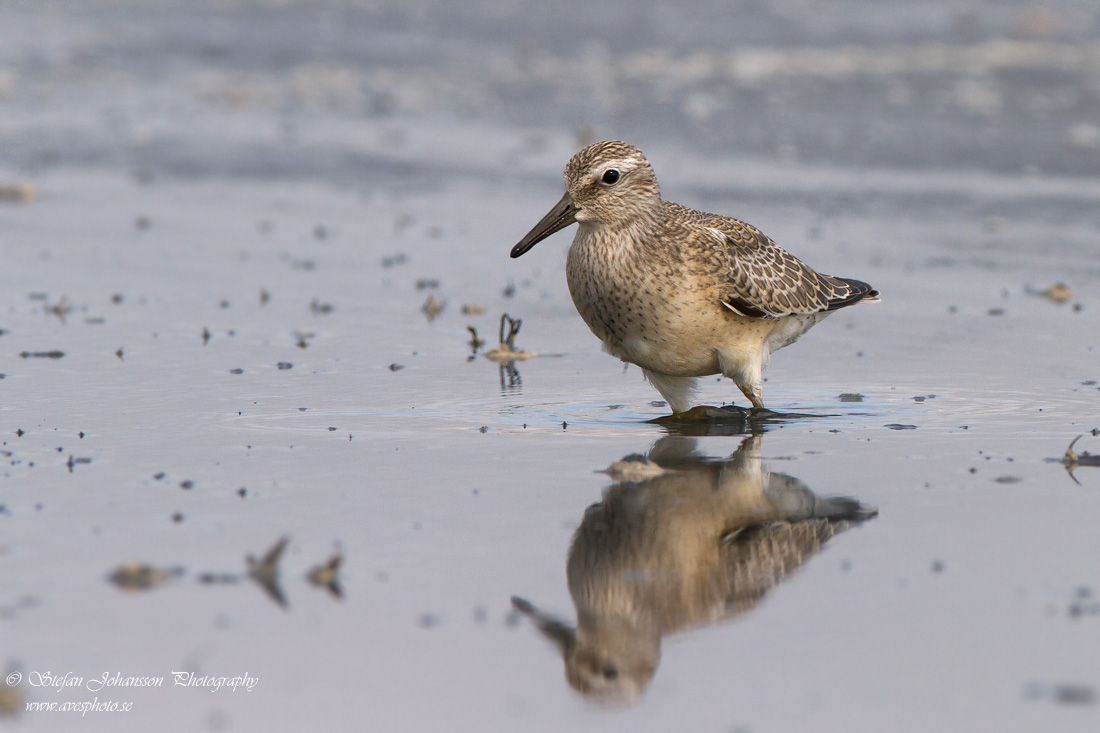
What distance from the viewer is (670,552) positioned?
5.76 m

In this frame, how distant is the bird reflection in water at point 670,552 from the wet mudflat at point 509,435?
2 centimetres

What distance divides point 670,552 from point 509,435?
1.95 meters

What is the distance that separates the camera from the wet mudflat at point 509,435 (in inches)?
184

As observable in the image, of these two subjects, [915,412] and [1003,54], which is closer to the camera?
[915,412]

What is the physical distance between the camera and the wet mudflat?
15.3ft

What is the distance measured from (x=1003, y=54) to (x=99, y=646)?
2002cm

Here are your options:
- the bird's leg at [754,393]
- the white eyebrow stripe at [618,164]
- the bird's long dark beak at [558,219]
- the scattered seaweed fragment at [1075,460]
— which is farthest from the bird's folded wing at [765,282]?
the scattered seaweed fragment at [1075,460]

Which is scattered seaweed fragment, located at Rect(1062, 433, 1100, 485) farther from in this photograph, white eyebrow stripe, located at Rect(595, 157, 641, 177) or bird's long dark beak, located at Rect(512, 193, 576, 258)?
bird's long dark beak, located at Rect(512, 193, 576, 258)

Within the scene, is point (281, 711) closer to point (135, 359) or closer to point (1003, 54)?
point (135, 359)

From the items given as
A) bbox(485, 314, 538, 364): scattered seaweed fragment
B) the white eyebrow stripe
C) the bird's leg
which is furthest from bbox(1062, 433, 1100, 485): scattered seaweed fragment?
bbox(485, 314, 538, 364): scattered seaweed fragment

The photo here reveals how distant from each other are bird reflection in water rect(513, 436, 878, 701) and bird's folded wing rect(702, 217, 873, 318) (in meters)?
1.28

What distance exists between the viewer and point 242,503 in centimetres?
629

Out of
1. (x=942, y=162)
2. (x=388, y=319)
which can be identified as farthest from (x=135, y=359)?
(x=942, y=162)

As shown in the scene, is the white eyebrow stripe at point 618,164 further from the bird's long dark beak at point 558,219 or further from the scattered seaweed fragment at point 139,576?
the scattered seaweed fragment at point 139,576
